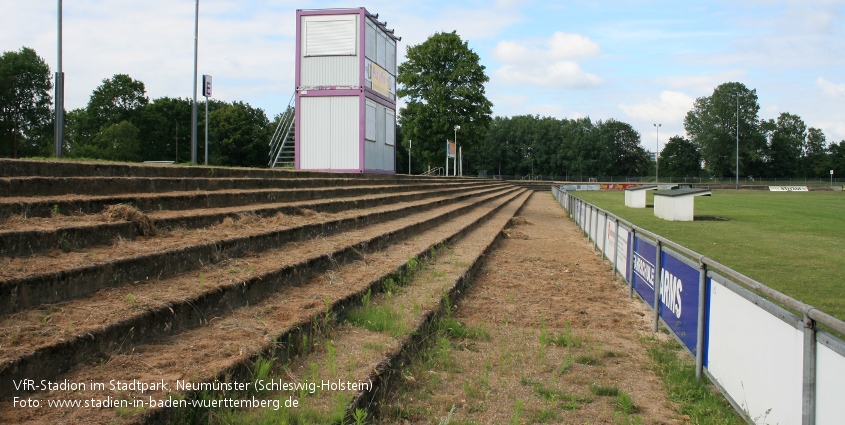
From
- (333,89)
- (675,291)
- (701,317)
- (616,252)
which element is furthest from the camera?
(333,89)

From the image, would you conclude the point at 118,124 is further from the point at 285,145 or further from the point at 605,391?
the point at 605,391

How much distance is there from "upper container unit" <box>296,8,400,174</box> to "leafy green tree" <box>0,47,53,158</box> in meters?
30.5

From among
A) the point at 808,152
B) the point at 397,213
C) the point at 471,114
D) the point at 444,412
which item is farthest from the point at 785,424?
the point at 808,152

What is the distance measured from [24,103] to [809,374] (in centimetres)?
4891

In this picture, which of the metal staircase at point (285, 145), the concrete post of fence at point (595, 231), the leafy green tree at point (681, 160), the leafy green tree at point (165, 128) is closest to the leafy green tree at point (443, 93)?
the leafy green tree at point (165, 128)

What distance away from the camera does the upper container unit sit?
17531 mm

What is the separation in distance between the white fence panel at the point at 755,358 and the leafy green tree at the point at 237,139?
50472 mm

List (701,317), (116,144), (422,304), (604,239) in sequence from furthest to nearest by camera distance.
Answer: (116,144), (604,239), (422,304), (701,317)

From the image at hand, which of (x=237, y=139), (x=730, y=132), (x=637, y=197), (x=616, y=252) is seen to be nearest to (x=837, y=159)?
(x=730, y=132)

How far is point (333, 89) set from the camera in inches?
698

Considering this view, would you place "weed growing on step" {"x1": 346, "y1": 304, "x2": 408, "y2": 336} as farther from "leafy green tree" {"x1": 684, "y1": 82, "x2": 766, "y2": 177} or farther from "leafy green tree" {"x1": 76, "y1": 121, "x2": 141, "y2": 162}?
"leafy green tree" {"x1": 684, "y1": 82, "x2": 766, "y2": 177}

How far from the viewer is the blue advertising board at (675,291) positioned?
5070 millimetres

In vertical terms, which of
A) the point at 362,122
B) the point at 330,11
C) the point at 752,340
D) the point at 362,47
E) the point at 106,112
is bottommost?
the point at 752,340

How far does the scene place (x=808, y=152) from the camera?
107938mm
